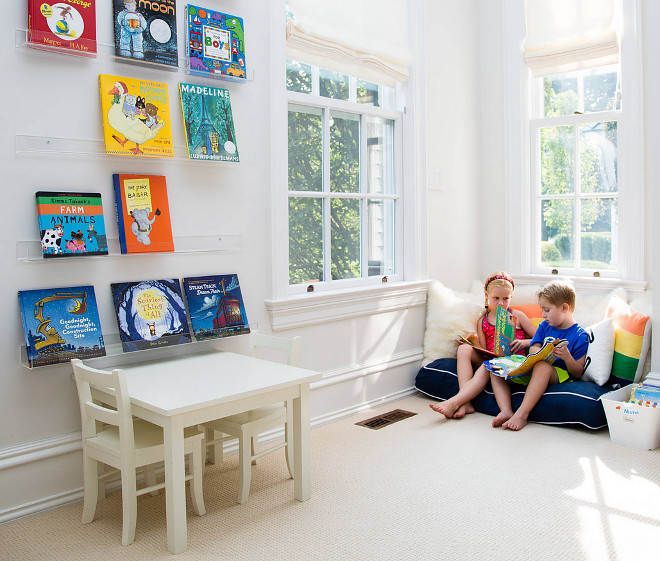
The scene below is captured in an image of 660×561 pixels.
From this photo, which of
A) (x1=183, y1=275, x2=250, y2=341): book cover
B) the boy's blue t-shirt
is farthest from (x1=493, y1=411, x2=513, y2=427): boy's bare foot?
(x1=183, y1=275, x2=250, y2=341): book cover

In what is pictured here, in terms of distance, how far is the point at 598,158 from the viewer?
3.82 meters

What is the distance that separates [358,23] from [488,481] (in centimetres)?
246

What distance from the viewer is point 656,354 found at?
3.08m

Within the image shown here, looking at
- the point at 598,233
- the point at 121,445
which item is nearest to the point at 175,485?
the point at 121,445

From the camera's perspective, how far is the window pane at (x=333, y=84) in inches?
128

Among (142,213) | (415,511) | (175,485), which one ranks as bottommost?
(415,511)

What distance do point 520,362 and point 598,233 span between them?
3.82 ft

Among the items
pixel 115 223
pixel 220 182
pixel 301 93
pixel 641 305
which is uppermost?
pixel 301 93

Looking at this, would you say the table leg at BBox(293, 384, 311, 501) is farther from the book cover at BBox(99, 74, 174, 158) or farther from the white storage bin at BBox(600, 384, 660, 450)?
the white storage bin at BBox(600, 384, 660, 450)

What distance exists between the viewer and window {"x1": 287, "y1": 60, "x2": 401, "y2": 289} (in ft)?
10.4

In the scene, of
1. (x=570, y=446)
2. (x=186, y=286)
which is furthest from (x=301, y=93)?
(x=570, y=446)

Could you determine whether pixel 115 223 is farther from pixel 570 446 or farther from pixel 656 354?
pixel 656 354

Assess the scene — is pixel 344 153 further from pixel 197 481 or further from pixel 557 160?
pixel 197 481

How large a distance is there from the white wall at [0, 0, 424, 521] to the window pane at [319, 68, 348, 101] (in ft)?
1.24
